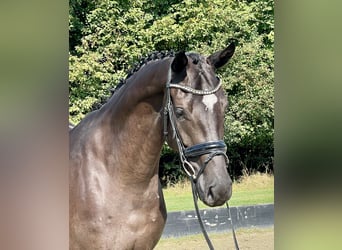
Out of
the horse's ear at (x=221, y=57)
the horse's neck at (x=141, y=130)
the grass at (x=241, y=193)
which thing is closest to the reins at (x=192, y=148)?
the horse's neck at (x=141, y=130)

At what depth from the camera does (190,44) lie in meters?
10.2

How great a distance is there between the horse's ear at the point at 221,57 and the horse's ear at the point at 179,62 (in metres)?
0.18

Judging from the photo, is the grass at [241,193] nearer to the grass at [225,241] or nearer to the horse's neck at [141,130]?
the grass at [225,241]

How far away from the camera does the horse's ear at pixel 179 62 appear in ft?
6.50

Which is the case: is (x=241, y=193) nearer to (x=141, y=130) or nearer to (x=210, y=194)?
(x=141, y=130)

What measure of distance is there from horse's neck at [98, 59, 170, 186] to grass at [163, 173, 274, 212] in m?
4.71

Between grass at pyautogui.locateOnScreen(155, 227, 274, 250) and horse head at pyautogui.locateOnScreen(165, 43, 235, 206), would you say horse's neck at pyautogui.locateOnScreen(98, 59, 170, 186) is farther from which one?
grass at pyautogui.locateOnScreen(155, 227, 274, 250)

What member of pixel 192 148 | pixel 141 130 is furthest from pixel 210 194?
pixel 141 130

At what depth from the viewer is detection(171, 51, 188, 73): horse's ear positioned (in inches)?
78.0

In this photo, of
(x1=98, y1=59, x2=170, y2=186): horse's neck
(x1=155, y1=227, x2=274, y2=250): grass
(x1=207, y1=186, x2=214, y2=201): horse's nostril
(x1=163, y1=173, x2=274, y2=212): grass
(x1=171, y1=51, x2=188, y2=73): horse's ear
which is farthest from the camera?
(x1=163, y1=173, x2=274, y2=212): grass

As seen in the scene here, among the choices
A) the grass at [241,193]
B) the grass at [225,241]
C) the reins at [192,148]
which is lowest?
the grass at [241,193]

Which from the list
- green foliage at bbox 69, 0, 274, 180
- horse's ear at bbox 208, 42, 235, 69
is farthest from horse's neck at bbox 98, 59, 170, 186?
green foliage at bbox 69, 0, 274, 180

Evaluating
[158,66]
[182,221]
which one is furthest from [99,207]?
[182,221]
